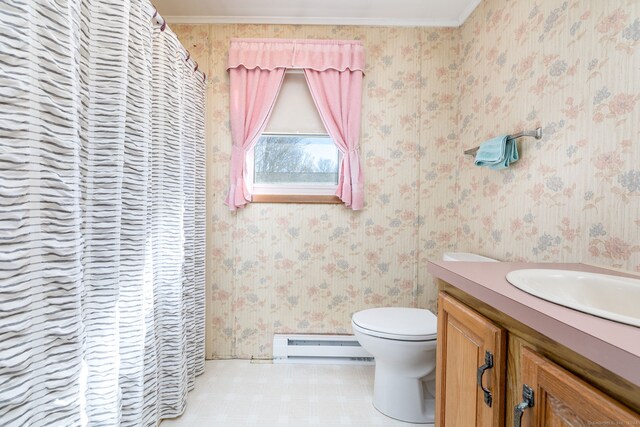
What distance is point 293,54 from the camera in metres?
1.99

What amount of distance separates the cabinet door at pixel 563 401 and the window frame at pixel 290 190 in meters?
1.57

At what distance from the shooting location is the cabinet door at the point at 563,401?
1.41ft

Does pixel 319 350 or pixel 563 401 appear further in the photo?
pixel 319 350

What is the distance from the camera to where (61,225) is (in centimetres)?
76

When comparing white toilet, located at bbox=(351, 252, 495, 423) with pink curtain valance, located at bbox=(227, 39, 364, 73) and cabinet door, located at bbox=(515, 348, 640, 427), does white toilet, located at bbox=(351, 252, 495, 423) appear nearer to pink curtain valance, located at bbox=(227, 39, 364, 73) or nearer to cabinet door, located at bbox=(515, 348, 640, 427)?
cabinet door, located at bbox=(515, 348, 640, 427)

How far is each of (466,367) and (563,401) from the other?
34 centimetres

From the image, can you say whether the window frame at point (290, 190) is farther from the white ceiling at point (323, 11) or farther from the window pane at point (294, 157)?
the white ceiling at point (323, 11)

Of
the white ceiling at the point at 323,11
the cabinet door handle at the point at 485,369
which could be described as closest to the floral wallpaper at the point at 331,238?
the white ceiling at the point at 323,11

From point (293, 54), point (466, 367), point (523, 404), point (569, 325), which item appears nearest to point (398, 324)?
point (466, 367)

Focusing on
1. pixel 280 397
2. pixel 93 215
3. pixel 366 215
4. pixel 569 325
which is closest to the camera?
pixel 569 325

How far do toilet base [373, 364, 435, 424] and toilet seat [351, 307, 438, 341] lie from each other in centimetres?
25

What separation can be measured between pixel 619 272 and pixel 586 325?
0.64 metres

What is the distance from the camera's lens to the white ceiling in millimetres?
1871

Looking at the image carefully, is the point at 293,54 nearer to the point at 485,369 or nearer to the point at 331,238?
the point at 331,238
